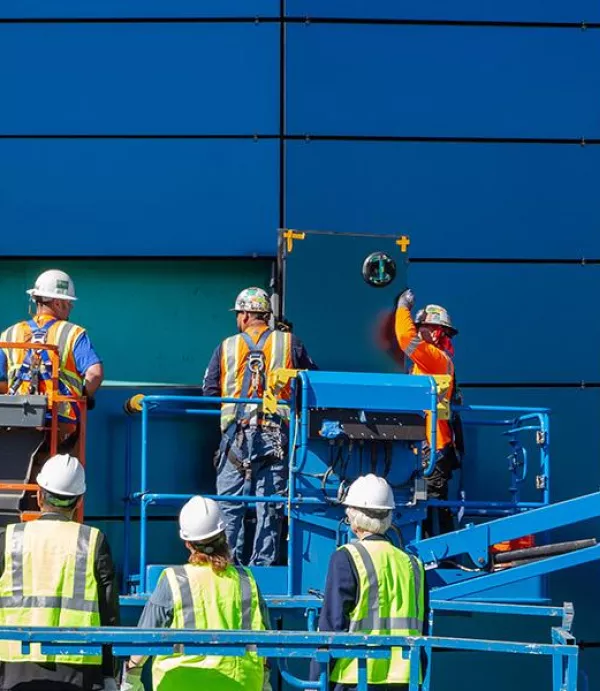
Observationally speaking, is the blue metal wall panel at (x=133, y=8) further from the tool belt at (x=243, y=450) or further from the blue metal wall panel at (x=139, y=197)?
the tool belt at (x=243, y=450)

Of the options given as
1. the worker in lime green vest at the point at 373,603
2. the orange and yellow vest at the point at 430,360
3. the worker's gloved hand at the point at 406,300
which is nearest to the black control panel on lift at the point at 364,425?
the orange and yellow vest at the point at 430,360

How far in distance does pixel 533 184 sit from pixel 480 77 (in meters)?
0.99

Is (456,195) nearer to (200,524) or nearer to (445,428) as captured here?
(445,428)

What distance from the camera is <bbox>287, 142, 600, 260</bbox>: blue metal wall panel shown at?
460 inches

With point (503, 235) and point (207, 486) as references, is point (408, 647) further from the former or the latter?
point (503, 235)

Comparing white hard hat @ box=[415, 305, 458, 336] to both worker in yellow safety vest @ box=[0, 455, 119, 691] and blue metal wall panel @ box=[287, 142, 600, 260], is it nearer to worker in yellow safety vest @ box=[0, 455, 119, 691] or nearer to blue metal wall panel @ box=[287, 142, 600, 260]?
blue metal wall panel @ box=[287, 142, 600, 260]

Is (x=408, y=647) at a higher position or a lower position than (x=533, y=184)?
lower

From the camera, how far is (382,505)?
7512 mm

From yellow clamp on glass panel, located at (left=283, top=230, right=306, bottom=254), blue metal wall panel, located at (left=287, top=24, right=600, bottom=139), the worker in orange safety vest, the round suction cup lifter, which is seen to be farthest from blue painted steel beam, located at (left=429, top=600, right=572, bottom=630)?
blue metal wall panel, located at (left=287, top=24, right=600, bottom=139)

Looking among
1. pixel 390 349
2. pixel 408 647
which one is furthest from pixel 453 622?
pixel 408 647

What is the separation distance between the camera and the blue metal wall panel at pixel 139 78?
11656 millimetres

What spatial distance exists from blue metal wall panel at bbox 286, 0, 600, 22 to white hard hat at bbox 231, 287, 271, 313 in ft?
8.40

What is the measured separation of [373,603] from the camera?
715 cm

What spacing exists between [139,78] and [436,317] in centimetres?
311
